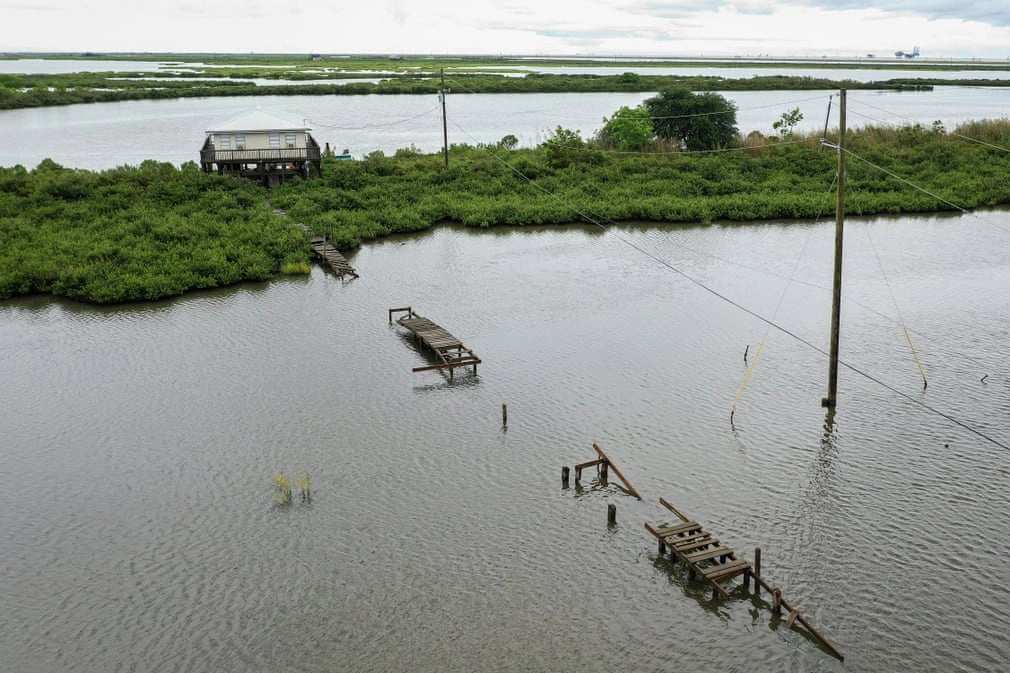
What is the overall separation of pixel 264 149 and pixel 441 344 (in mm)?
36632

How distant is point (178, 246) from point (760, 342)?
100ft

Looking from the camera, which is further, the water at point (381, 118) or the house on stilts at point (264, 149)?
the water at point (381, 118)

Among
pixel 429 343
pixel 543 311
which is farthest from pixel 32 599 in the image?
pixel 543 311

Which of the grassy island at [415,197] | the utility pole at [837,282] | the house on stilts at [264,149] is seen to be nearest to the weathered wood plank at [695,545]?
the utility pole at [837,282]

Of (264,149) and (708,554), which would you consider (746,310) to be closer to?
(708,554)

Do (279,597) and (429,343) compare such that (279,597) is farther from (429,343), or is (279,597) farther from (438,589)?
(429,343)

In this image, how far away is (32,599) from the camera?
18625 mm

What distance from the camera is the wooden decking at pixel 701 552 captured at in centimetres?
1839

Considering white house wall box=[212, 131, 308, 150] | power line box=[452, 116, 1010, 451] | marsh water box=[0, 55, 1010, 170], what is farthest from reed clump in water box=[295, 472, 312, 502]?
marsh water box=[0, 55, 1010, 170]

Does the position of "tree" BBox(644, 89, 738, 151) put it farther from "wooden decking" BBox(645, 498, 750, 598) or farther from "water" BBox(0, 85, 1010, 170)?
"wooden decking" BBox(645, 498, 750, 598)

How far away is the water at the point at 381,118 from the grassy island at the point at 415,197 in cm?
1331

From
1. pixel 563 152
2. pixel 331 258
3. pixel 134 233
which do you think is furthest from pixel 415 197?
pixel 134 233

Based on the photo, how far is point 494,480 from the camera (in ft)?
77.0

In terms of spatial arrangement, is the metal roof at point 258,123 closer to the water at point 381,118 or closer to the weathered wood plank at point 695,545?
the water at point 381,118
